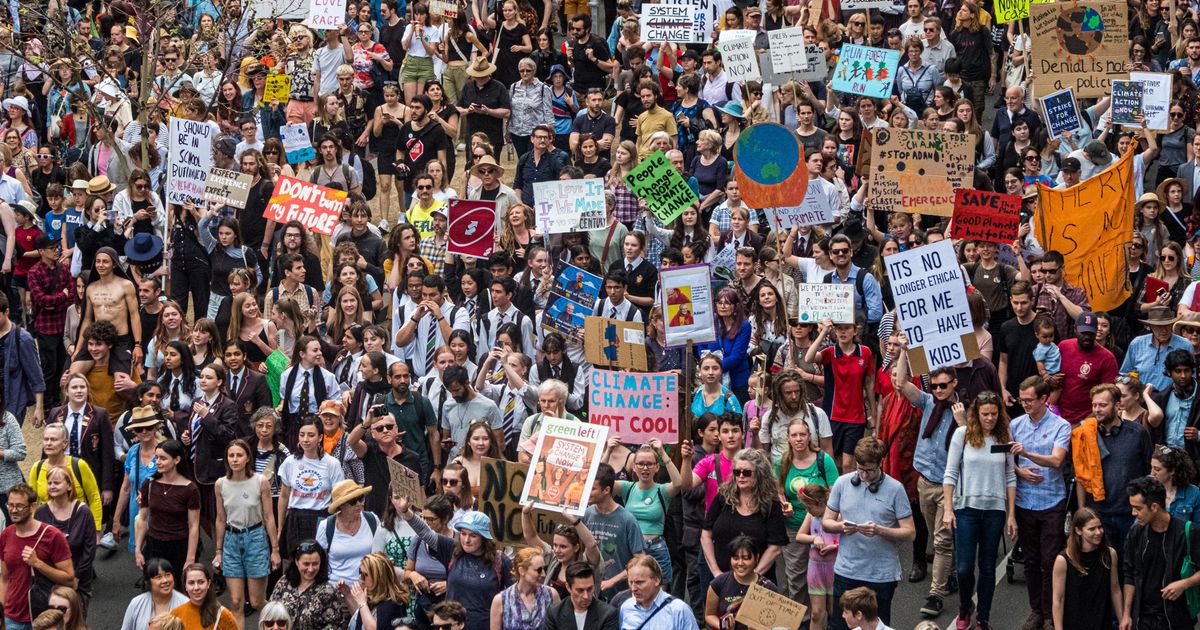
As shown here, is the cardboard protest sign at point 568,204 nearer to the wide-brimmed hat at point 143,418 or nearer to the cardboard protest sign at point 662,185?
the cardboard protest sign at point 662,185

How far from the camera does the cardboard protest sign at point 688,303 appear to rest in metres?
15.1

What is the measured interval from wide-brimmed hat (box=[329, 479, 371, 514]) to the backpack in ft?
0.27

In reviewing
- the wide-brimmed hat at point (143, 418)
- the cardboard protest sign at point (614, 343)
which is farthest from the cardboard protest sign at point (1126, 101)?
the wide-brimmed hat at point (143, 418)

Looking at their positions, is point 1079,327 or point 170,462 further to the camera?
point 1079,327

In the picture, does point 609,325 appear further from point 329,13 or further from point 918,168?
point 329,13

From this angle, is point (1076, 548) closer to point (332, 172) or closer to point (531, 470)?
point (531, 470)

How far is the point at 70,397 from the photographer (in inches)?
590

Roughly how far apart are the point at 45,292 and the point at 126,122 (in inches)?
166

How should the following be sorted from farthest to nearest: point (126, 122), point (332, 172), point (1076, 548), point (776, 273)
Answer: point (126, 122), point (332, 172), point (776, 273), point (1076, 548)

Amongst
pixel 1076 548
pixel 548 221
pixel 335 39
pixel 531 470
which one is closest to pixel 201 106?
pixel 335 39

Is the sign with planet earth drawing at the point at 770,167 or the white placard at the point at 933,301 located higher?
the sign with planet earth drawing at the point at 770,167

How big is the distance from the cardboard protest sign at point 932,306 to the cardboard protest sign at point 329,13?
10.4 m

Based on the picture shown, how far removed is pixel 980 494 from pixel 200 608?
5.11m

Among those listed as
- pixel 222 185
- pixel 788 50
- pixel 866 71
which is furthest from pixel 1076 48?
pixel 222 185
